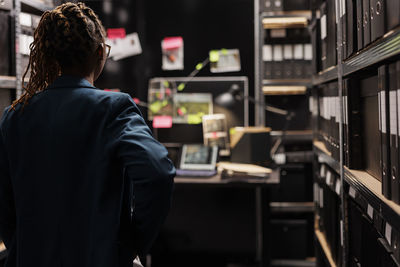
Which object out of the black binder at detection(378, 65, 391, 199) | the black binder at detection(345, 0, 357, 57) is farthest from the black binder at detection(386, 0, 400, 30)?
the black binder at detection(345, 0, 357, 57)

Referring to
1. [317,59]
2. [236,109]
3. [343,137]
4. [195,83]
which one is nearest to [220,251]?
[236,109]

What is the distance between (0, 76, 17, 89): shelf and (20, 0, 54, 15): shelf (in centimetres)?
38

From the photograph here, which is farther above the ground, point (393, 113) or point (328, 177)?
point (393, 113)

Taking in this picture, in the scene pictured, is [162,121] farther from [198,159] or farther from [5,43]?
[5,43]

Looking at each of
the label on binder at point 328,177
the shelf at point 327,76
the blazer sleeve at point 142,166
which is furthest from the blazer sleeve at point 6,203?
the label on binder at point 328,177

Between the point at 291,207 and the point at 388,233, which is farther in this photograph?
the point at 291,207

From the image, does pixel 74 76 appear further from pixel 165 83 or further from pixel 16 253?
pixel 165 83

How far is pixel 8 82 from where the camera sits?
6.20 feet

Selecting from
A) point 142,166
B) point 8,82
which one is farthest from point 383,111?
point 8,82

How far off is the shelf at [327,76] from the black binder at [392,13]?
724 millimetres

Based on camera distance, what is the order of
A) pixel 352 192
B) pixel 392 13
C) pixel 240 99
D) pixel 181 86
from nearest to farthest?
pixel 392 13, pixel 352 192, pixel 240 99, pixel 181 86

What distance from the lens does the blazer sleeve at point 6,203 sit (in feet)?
3.84

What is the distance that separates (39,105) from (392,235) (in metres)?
0.99

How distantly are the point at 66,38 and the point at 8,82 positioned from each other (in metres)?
0.93
